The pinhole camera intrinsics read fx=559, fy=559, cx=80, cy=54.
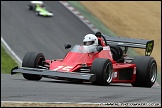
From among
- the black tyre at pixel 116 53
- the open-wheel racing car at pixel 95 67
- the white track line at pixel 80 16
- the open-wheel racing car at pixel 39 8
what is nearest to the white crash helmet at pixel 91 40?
the open-wheel racing car at pixel 95 67

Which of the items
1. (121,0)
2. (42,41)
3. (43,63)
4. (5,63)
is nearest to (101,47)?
(43,63)

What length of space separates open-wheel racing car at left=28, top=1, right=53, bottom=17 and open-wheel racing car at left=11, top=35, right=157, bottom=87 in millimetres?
14914

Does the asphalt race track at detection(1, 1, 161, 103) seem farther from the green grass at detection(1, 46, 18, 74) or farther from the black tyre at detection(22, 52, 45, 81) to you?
the green grass at detection(1, 46, 18, 74)

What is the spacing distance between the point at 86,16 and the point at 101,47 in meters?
17.7

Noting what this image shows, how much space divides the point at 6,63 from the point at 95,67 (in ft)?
27.8

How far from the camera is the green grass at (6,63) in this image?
20094 millimetres

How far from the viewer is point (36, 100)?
346 inches

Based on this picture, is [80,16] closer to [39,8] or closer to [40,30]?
[39,8]

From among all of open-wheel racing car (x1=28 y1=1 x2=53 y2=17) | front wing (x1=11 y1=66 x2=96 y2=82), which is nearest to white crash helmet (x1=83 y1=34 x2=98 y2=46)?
front wing (x1=11 y1=66 x2=96 y2=82)

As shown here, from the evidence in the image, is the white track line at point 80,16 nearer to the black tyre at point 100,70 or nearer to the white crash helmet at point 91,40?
the white crash helmet at point 91,40

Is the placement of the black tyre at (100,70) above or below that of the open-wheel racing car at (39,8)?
below

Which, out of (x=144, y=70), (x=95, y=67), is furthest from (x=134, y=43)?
(x=95, y=67)

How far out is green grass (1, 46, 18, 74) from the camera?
65.9 ft

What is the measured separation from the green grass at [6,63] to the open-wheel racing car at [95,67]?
5.43m
